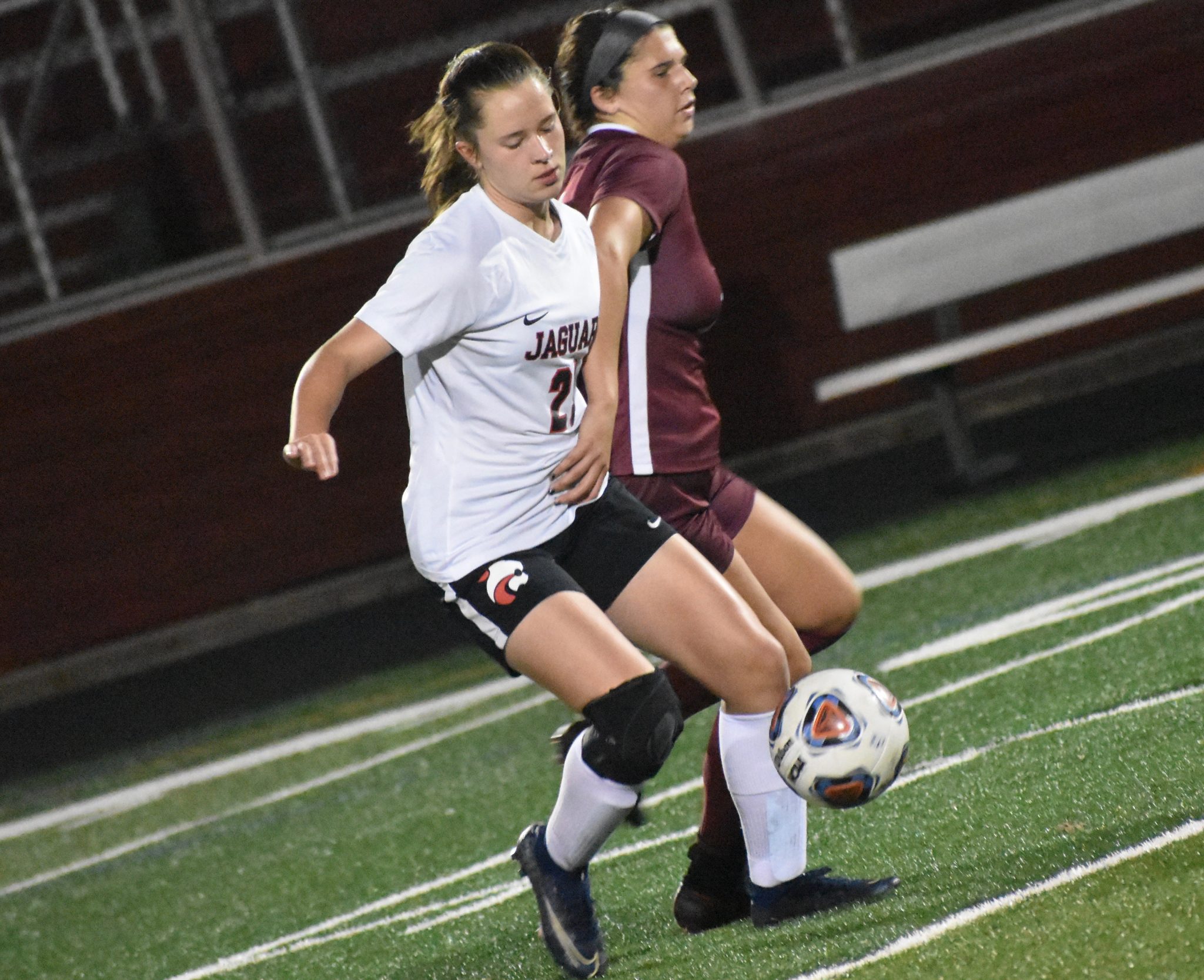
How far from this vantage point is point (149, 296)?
10.2 meters

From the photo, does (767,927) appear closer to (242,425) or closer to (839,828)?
(839,828)

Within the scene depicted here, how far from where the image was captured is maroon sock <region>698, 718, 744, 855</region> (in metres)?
3.79

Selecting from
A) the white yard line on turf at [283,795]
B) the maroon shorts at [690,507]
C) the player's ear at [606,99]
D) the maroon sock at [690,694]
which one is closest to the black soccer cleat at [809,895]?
the maroon sock at [690,694]

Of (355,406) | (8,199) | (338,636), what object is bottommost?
(338,636)

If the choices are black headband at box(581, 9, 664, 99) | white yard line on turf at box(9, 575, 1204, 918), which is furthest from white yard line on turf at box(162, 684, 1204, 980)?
black headband at box(581, 9, 664, 99)

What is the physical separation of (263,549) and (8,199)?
5411 millimetres

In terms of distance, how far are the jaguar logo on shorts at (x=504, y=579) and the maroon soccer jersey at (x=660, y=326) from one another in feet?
1.51

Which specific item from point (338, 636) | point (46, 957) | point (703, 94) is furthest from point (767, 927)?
point (703, 94)

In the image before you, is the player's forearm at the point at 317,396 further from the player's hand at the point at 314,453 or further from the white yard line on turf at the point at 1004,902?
the white yard line on turf at the point at 1004,902

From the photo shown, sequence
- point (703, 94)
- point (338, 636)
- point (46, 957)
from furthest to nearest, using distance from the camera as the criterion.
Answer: point (703, 94) < point (338, 636) < point (46, 957)

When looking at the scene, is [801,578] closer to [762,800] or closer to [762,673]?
[762,673]

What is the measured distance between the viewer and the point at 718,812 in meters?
3.81

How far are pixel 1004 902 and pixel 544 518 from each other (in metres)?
1.14

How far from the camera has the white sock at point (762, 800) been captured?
360cm
